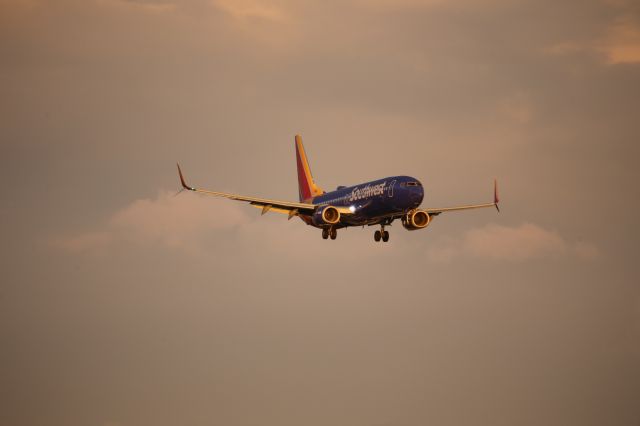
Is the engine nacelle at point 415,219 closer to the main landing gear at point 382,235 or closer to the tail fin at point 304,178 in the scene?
the main landing gear at point 382,235

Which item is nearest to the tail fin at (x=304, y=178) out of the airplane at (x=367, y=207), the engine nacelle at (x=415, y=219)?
the airplane at (x=367, y=207)

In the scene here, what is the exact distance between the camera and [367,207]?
93.4 m

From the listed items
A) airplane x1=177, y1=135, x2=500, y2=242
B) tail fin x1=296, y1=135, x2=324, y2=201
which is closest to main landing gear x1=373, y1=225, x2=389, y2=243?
airplane x1=177, y1=135, x2=500, y2=242

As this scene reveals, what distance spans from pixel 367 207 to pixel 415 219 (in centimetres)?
470

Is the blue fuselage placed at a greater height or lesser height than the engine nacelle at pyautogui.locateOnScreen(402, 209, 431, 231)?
greater

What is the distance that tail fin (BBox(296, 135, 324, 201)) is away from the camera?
385 ft

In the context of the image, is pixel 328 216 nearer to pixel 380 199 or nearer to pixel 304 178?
pixel 380 199

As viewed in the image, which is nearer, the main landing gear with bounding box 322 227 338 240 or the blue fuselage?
the blue fuselage

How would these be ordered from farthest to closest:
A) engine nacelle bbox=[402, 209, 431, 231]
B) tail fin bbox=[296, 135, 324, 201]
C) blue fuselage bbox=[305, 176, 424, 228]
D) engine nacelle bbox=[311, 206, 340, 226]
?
tail fin bbox=[296, 135, 324, 201] → engine nacelle bbox=[311, 206, 340, 226] → engine nacelle bbox=[402, 209, 431, 231] → blue fuselage bbox=[305, 176, 424, 228]

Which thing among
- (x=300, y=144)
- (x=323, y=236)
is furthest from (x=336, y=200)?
(x=300, y=144)

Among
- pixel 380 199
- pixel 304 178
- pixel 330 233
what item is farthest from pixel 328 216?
pixel 304 178

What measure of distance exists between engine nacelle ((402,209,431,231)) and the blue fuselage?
3.81 feet

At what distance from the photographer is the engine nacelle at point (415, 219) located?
92.9 metres

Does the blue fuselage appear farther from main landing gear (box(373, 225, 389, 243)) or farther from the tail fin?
the tail fin
